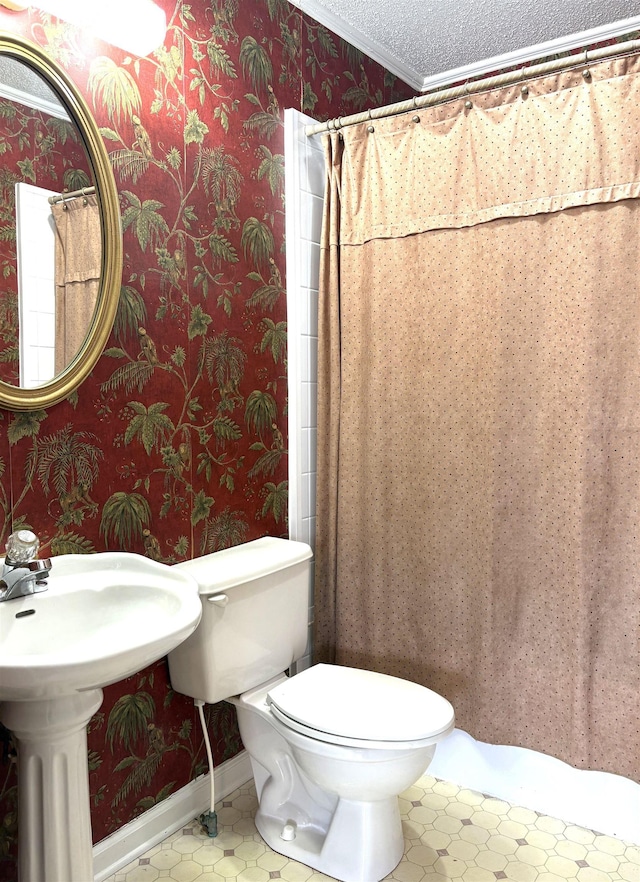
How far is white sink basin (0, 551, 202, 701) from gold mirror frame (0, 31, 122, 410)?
380mm

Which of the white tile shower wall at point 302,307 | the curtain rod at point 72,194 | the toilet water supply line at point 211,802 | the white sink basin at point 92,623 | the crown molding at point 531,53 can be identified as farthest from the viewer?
the crown molding at point 531,53

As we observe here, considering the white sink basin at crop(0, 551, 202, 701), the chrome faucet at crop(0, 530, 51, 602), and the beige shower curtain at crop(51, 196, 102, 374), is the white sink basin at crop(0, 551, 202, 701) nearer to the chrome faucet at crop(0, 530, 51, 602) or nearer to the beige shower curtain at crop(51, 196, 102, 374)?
the chrome faucet at crop(0, 530, 51, 602)

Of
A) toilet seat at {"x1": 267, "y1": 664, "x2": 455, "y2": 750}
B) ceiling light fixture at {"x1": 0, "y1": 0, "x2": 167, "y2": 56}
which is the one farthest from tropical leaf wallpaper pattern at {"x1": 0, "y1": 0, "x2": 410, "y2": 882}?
toilet seat at {"x1": 267, "y1": 664, "x2": 455, "y2": 750}

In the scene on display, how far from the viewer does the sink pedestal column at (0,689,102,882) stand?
1.34m

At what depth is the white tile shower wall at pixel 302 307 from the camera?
229 centimetres

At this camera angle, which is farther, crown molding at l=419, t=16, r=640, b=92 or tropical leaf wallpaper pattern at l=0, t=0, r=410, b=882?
crown molding at l=419, t=16, r=640, b=92

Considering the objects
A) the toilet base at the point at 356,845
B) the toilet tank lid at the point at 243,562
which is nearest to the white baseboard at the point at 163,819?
the toilet base at the point at 356,845

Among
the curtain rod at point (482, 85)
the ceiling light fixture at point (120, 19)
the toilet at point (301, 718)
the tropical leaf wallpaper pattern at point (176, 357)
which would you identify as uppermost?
the ceiling light fixture at point (120, 19)

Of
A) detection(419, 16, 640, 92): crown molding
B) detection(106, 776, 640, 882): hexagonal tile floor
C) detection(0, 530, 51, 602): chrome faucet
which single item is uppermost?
detection(419, 16, 640, 92): crown molding

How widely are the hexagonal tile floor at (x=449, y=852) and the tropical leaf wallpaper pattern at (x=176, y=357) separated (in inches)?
6.2

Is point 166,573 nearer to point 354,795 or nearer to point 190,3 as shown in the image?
point 354,795

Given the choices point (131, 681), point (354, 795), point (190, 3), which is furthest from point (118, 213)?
point (354, 795)

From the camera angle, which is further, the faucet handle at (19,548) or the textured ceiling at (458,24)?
the textured ceiling at (458,24)

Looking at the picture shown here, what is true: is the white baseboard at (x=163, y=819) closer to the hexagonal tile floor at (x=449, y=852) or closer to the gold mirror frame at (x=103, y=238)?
the hexagonal tile floor at (x=449, y=852)
